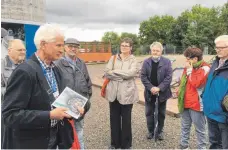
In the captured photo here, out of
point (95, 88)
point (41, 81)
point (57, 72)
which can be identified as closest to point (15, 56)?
point (57, 72)

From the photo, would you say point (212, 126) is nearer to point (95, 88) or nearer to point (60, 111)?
point (60, 111)

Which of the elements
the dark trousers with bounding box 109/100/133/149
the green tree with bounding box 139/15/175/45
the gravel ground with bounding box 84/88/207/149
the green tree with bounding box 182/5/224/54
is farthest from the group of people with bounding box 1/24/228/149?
the green tree with bounding box 139/15/175/45

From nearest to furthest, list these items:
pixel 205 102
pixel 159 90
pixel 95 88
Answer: pixel 205 102
pixel 159 90
pixel 95 88

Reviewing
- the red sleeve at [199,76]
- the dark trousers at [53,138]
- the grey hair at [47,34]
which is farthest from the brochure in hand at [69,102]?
the red sleeve at [199,76]

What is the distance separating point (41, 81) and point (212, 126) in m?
2.40

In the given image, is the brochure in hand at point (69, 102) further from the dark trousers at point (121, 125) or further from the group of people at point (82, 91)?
the dark trousers at point (121, 125)

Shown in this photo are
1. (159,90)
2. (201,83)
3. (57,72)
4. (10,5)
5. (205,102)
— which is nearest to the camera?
(57,72)

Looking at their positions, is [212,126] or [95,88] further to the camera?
[95,88]

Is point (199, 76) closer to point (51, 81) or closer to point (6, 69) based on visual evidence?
point (51, 81)

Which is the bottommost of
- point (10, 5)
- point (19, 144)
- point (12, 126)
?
point (19, 144)

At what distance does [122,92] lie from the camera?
15.4 ft

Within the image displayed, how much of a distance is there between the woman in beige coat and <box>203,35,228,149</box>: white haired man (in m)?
1.37

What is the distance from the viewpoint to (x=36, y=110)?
2.39 metres

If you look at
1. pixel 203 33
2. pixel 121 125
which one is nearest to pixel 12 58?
pixel 121 125
